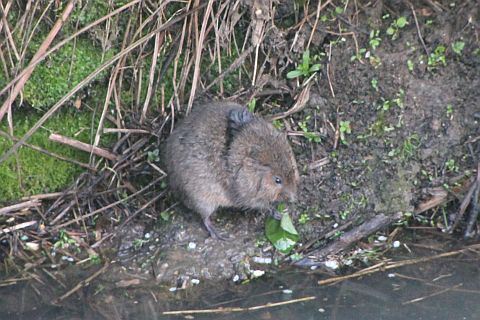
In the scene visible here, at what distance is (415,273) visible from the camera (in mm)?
5500

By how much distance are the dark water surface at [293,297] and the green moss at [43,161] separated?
2.88 ft

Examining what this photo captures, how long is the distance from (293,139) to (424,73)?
111 centimetres

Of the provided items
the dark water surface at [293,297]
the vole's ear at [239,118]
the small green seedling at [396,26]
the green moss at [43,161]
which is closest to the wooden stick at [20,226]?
the green moss at [43,161]

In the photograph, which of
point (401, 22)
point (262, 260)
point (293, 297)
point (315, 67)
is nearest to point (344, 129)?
point (315, 67)

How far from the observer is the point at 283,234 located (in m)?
5.76

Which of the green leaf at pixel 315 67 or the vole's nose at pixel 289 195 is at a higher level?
Result: the green leaf at pixel 315 67

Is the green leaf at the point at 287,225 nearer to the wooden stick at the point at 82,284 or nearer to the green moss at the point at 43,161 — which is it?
the wooden stick at the point at 82,284

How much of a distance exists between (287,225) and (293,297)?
2.14ft

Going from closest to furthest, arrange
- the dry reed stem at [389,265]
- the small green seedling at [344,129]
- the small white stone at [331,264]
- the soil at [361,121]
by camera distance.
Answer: the dry reed stem at [389,265] → the small white stone at [331,264] → the soil at [361,121] → the small green seedling at [344,129]

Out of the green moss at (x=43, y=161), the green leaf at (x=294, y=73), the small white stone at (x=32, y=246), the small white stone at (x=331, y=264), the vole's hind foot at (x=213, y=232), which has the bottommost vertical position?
the small white stone at (x=32, y=246)

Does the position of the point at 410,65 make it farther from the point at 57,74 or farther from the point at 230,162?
the point at 57,74

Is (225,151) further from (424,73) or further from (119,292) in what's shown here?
(424,73)

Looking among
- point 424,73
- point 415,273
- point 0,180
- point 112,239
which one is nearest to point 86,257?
point 112,239

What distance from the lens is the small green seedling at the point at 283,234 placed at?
572cm
